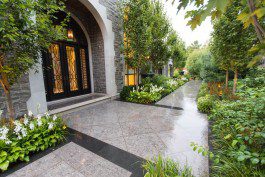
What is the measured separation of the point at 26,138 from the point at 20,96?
164 centimetres

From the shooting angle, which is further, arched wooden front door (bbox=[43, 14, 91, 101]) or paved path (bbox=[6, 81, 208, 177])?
arched wooden front door (bbox=[43, 14, 91, 101])

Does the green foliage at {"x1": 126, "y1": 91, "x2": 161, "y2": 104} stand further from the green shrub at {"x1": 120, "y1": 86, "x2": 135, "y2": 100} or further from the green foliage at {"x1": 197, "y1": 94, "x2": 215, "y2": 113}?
the green foliage at {"x1": 197, "y1": 94, "x2": 215, "y2": 113}

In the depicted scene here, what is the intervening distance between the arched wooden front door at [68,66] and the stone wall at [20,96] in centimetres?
202

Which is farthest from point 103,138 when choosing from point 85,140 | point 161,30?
point 161,30

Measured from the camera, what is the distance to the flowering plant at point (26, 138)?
2.33 m

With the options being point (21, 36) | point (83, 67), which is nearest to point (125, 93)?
point (83, 67)

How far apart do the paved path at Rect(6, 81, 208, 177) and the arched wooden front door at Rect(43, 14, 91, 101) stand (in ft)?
6.48

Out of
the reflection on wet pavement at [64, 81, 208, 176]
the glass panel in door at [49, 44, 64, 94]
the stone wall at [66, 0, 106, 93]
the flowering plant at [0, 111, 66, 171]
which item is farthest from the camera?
the stone wall at [66, 0, 106, 93]

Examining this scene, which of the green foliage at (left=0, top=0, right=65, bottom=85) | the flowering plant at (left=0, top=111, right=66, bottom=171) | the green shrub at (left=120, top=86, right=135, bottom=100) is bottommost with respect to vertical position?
the flowering plant at (left=0, top=111, right=66, bottom=171)

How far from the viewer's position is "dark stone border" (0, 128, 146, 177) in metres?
2.23

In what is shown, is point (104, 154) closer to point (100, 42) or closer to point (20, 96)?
point (20, 96)

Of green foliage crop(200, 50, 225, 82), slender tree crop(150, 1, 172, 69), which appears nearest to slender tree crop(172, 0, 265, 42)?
slender tree crop(150, 1, 172, 69)

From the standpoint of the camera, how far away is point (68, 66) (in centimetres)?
657

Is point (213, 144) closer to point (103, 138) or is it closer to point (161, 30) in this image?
point (103, 138)
